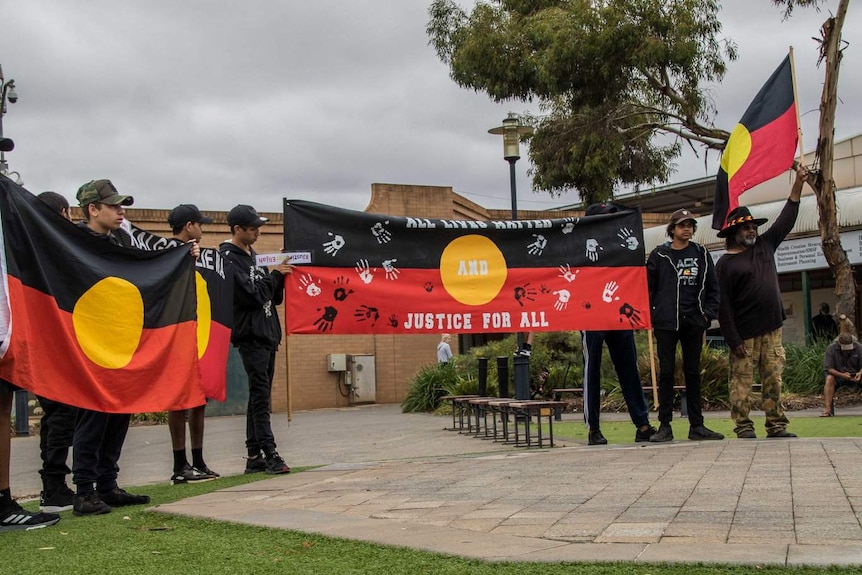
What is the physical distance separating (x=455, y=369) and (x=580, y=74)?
22.7ft

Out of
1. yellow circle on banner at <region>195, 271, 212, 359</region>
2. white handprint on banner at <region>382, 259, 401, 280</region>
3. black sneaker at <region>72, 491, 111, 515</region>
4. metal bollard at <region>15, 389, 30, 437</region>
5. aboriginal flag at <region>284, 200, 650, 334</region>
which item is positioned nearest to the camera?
black sneaker at <region>72, 491, 111, 515</region>

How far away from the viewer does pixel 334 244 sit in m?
8.01

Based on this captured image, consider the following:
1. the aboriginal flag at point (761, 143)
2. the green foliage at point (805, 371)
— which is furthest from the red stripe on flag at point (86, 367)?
the green foliage at point (805, 371)

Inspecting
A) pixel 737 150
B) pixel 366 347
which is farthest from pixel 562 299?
pixel 366 347

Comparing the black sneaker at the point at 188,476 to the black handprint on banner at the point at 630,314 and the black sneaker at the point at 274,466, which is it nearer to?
the black sneaker at the point at 274,466

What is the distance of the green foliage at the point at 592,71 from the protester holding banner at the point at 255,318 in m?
13.7

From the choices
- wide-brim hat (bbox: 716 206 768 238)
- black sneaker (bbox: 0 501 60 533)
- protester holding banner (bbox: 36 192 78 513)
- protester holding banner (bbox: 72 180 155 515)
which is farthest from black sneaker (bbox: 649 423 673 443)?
black sneaker (bbox: 0 501 60 533)

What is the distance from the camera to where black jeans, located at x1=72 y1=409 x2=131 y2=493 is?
5.78 m

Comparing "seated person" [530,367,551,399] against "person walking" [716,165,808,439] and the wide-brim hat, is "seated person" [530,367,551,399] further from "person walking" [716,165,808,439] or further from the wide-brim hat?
the wide-brim hat

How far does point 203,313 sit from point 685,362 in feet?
14.2

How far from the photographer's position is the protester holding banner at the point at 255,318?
24.2 ft

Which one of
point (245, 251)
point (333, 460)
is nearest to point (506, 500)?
point (245, 251)

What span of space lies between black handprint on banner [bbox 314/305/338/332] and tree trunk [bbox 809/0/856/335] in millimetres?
10017

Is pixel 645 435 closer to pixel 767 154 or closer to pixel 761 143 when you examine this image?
pixel 767 154
